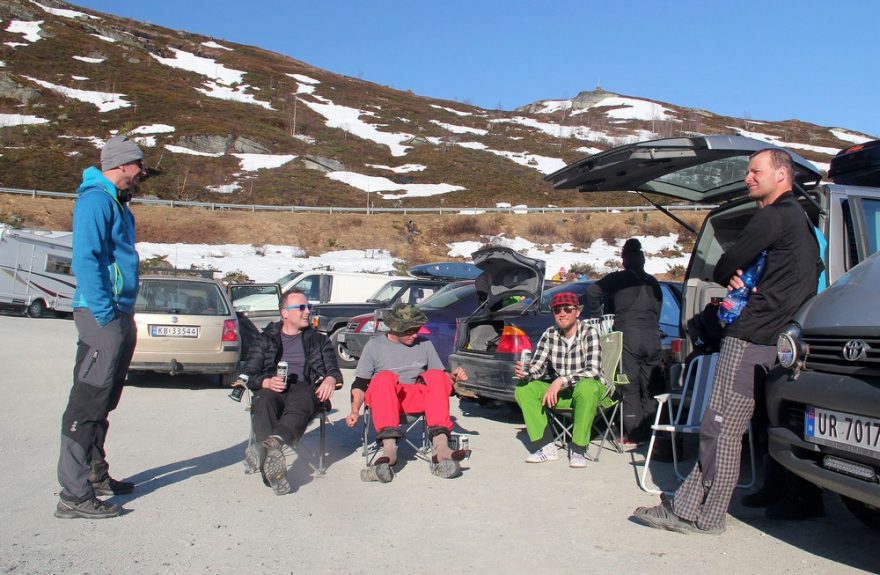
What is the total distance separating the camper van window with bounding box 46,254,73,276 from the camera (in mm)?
24062

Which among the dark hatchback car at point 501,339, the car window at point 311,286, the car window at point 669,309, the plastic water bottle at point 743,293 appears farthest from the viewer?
the car window at point 311,286

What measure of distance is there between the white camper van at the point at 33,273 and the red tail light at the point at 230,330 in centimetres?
1419

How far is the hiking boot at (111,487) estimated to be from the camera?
5180 millimetres

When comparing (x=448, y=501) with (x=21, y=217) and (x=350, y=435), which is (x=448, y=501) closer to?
(x=350, y=435)

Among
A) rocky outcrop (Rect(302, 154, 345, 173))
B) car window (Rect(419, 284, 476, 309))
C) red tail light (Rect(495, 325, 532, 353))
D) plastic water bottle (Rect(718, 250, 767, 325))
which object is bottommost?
red tail light (Rect(495, 325, 532, 353))

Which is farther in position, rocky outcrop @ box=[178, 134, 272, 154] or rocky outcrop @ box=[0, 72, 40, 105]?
rocky outcrop @ box=[0, 72, 40, 105]

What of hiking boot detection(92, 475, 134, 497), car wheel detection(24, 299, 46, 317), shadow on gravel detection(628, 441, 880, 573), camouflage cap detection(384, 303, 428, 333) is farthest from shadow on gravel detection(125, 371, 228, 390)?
car wheel detection(24, 299, 46, 317)

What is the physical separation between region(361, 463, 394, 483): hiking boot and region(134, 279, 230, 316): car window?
597cm

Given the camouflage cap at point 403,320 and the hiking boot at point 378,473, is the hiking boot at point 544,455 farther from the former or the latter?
the camouflage cap at point 403,320

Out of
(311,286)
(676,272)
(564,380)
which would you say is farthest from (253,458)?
(676,272)

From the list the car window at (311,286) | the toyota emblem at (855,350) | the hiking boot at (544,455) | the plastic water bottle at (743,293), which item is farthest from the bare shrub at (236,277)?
the toyota emblem at (855,350)

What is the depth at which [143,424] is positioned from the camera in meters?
8.00

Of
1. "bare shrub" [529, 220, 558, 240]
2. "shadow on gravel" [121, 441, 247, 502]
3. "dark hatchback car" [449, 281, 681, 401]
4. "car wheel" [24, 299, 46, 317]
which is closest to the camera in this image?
"shadow on gravel" [121, 441, 247, 502]

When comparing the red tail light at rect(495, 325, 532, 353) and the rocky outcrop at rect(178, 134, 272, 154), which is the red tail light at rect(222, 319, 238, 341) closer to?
the red tail light at rect(495, 325, 532, 353)
